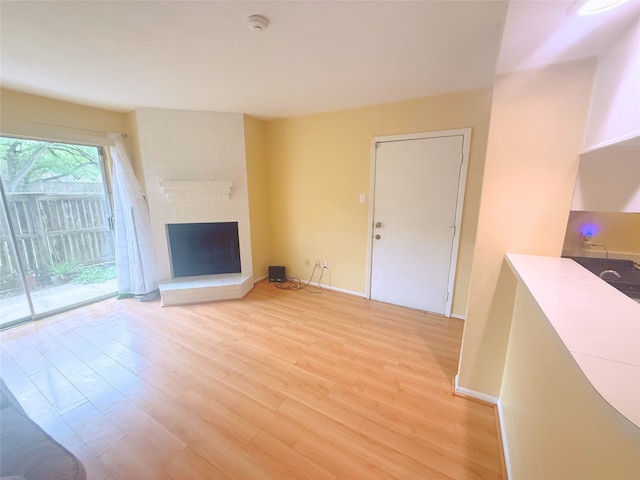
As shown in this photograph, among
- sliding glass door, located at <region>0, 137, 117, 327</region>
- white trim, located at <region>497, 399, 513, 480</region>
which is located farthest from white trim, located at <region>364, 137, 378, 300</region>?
sliding glass door, located at <region>0, 137, 117, 327</region>

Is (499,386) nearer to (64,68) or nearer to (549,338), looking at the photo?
(549,338)

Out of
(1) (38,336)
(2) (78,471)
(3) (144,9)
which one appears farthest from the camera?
(1) (38,336)

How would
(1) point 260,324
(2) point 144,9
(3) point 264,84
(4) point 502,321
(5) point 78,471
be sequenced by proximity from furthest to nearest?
1. (1) point 260,324
2. (3) point 264,84
3. (4) point 502,321
4. (2) point 144,9
5. (5) point 78,471

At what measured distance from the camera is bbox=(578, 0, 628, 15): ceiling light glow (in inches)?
33.8

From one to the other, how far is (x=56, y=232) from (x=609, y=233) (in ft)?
16.6

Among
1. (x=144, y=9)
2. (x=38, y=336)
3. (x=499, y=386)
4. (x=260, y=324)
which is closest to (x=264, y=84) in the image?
(x=144, y=9)

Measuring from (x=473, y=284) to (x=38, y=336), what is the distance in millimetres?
3906

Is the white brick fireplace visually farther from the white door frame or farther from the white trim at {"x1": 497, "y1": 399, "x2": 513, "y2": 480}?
the white trim at {"x1": 497, "y1": 399, "x2": 513, "y2": 480}

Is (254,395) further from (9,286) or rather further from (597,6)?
(9,286)

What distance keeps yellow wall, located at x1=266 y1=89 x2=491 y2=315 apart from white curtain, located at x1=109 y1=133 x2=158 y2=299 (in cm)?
165

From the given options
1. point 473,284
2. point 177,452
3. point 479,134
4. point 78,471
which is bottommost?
point 177,452

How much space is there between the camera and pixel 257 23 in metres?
1.38

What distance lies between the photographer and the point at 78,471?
2.80 feet

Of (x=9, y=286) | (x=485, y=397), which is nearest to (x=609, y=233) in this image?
(x=485, y=397)
